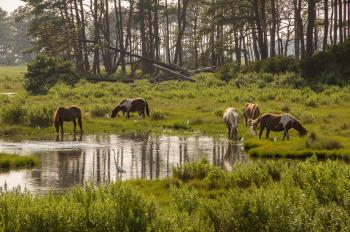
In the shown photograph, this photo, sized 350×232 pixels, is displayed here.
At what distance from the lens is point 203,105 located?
39031mm

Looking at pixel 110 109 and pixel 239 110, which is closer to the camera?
pixel 239 110

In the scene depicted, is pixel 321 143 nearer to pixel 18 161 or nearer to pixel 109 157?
pixel 109 157

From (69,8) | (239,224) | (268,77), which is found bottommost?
(239,224)

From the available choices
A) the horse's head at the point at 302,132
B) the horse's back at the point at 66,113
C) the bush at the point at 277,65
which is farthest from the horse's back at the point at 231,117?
the bush at the point at 277,65

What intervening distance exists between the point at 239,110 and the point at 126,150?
11.4 m

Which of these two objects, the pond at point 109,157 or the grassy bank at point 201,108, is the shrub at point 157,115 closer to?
the grassy bank at point 201,108

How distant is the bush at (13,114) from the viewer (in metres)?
31.5

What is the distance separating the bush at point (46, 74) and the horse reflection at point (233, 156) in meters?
30.5

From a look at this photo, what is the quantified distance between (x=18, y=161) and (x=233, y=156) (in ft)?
24.5

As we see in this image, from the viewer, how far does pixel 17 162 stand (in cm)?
2025

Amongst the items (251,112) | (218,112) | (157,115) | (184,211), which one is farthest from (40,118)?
(184,211)

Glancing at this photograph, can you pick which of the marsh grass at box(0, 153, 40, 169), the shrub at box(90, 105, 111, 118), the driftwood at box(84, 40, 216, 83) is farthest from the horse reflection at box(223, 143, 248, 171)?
the driftwood at box(84, 40, 216, 83)

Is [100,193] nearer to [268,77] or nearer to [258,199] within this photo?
[258,199]

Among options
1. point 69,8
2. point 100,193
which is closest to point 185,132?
point 100,193
